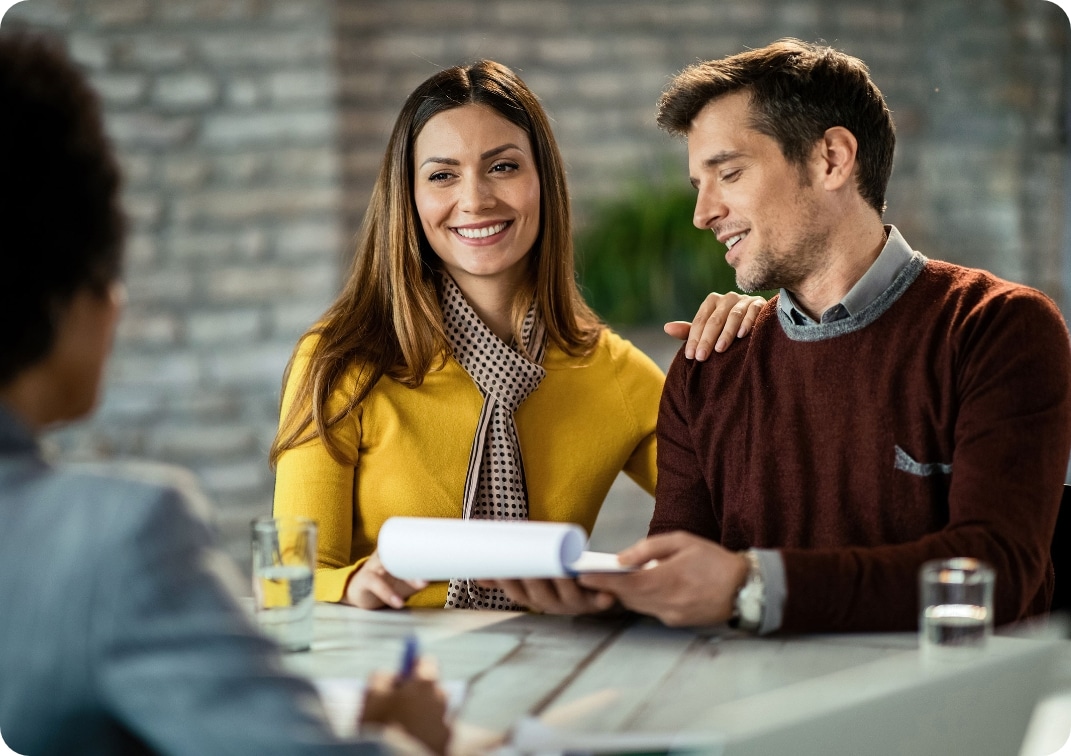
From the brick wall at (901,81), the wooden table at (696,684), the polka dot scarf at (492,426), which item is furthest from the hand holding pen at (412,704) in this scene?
the brick wall at (901,81)

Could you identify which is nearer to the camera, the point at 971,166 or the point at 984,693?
the point at 984,693

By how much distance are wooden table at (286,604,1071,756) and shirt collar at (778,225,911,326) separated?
0.55 metres

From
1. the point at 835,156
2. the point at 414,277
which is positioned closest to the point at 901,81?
the point at 835,156

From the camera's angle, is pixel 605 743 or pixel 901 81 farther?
pixel 901 81

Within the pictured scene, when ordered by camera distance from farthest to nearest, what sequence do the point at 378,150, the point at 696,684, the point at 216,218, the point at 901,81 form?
the point at 901,81 < the point at 378,150 < the point at 216,218 < the point at 696,684

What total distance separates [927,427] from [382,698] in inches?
36.0

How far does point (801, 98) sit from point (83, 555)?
134 cm

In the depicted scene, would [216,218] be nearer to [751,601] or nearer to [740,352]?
[740,352]

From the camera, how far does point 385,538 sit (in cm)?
134

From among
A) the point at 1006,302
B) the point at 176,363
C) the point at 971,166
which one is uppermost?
the point at 971,166

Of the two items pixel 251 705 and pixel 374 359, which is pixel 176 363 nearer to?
pixel 374 359

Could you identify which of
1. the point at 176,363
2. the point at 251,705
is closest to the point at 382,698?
the point at 251,705

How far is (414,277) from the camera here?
2.03m

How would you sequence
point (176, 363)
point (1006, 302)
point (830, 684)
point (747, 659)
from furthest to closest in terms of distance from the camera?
1. point (176, 363)
2. point (1006, 302)
3. point (747, 659)
4. point (830, 684)
